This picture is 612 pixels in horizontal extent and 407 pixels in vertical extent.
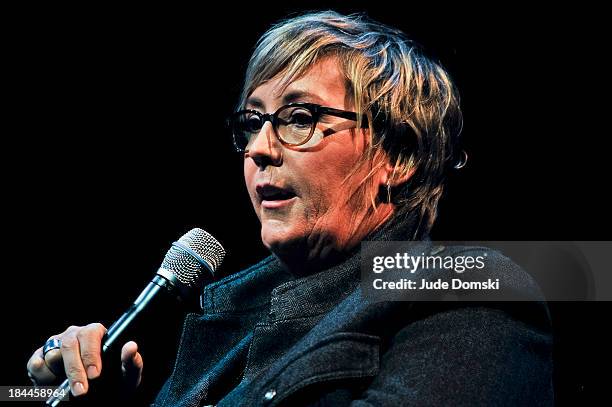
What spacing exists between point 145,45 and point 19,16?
0.50 meters

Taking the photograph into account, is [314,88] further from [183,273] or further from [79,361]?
[79,361]

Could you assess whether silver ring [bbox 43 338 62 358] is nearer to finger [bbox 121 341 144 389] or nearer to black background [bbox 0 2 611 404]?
finger [bbox 121 341 144 389]

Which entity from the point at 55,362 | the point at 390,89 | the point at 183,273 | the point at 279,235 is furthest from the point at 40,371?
the point at 390,89

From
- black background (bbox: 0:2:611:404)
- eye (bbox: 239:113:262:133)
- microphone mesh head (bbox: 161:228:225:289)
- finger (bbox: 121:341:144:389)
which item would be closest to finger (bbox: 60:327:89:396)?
finger (bbox: 121:341:144:389)

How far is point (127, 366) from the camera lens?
1.68 metres

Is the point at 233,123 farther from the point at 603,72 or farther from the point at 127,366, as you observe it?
the point at 603,72

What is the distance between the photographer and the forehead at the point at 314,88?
173cm

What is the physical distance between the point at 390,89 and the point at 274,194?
1.41ft

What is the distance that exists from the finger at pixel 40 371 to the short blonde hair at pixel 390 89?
2.94 feet

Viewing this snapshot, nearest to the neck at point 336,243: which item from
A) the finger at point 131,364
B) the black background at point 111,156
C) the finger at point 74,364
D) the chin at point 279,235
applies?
the chin at point 279,235

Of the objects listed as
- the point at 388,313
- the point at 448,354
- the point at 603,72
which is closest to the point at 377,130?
the point at 388,313

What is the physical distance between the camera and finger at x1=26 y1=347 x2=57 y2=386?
63.9 inches

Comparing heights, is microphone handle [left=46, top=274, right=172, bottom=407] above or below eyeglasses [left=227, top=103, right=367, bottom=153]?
below

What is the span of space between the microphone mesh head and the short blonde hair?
17.4 inches
